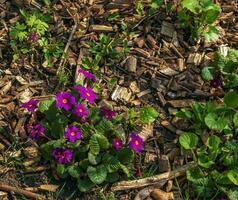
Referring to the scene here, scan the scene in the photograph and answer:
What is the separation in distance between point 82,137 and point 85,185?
1.17 ft

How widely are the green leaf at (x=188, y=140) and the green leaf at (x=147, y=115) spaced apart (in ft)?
0.94

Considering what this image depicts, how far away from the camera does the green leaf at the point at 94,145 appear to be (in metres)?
4.11

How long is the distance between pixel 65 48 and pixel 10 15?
64 cm

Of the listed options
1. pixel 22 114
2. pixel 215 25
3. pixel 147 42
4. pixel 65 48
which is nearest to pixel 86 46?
pixel 65 48

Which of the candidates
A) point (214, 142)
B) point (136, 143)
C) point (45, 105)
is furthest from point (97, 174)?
point (214, 142)

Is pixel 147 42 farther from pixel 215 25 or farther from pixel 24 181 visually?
pixel 24 181

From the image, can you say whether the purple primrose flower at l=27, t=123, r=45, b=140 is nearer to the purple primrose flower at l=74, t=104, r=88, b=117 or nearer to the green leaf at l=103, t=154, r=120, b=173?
the purple primrose flower at l=74, t=104, r=88, b=117

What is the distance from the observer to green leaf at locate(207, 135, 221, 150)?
13.9 feet

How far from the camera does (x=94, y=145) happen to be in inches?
162

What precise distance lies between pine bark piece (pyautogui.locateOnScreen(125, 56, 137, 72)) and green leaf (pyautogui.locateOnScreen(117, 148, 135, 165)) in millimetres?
898

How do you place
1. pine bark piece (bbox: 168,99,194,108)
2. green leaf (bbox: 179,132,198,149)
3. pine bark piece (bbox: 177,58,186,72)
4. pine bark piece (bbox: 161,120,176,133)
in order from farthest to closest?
pine bark piece (bbox: 177,58,186,72) → pine bark piece (bbox: 168,99,194,108) → pine bark piece (bbox: 161,120,176,133) → green leaf (bbox: 179,132,198,149)

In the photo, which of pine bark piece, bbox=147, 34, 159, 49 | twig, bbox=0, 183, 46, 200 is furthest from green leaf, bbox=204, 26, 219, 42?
twig, bbox=0, 183, 46, 200

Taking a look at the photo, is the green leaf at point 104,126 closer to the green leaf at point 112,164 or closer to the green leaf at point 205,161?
the green leaf at point 112,164

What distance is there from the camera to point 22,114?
14.7ft
